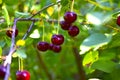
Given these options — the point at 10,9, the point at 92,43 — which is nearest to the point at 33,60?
the point at 10,9

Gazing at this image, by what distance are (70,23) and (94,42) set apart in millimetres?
443

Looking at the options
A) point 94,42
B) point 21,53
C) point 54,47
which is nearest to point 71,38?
point 54,47

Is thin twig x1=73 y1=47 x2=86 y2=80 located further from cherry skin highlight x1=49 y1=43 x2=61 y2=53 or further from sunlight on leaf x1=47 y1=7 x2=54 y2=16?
cherry skin highlight x1=49 y1=43 x2=61 y2=53

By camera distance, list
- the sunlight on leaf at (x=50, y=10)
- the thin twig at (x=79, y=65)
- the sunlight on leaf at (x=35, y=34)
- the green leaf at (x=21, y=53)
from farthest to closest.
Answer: the thin twig at (x=79, y=65), the sunlight on leaf at (x=50, y=10), the sunlight on leaf at (x=35, y=34), the green leaf at (x=21, y=53)

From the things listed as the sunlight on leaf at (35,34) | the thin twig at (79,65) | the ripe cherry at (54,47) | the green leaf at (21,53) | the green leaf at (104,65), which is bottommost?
the thin twig at (79,65)

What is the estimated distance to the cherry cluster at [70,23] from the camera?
4.00ft

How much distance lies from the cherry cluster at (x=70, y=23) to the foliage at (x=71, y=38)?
0.04 meters

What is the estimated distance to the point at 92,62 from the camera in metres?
1.14

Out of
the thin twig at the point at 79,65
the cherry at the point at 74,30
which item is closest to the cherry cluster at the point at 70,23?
the cherry at the point at 74,30

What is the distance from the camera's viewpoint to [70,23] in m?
1.30

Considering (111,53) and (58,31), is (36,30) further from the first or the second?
(111,53)

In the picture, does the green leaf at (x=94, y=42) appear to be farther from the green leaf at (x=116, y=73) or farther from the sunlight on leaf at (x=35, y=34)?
the sunlight on leaf at (x=35, y=34)

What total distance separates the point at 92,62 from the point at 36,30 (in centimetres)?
38

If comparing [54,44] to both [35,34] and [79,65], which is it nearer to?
[35,34]
